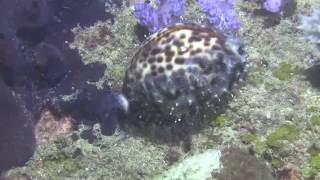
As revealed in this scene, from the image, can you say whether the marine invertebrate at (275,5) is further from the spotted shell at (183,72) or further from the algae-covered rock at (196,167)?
the algae-covered rock at (196,167)

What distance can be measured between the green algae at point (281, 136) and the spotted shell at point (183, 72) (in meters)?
0.65

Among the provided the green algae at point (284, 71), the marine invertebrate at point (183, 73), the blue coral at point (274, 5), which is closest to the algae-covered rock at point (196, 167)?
the marine invertebrate at point (183, 73)

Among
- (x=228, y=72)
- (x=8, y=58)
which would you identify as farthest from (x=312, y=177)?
(x=8, y=58)

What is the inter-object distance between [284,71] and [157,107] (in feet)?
5.31

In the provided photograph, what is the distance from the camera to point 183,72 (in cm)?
429

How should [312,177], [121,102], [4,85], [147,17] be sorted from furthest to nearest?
[147,17]
[121,102]
[4,85]
[312,177]

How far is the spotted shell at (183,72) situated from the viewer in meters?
4.29

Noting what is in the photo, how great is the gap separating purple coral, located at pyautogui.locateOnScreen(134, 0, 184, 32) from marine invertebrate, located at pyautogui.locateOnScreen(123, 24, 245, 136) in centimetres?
94

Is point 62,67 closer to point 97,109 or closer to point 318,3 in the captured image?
point 97,109

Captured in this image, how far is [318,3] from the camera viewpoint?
6309mm

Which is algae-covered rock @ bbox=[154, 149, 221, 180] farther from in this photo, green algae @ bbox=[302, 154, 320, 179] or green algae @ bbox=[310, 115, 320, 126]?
green algae @ bbox=[310, 115, 320, 126]

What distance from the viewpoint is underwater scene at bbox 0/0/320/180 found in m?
4.18

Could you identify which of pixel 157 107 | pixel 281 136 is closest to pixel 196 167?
pixel 157 107

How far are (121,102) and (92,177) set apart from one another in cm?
86
